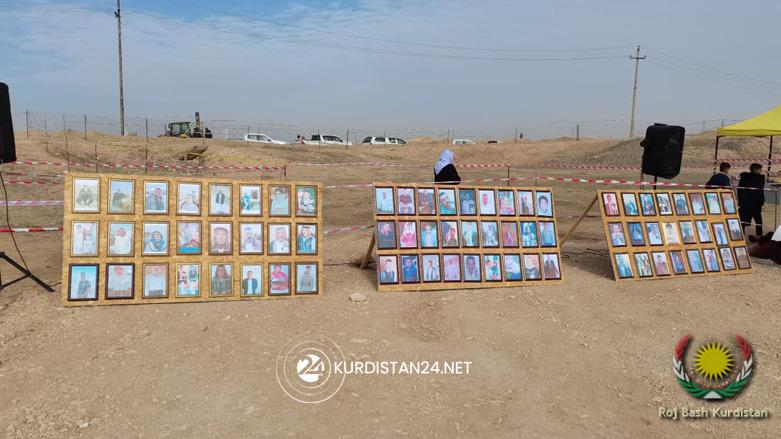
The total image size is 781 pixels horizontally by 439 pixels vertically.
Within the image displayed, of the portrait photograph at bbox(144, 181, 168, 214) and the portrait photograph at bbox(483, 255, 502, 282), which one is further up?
the portrait photograph at bbox(144, 181, 168, 214)

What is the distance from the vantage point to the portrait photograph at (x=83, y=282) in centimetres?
605

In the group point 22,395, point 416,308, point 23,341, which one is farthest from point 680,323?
point 23,341

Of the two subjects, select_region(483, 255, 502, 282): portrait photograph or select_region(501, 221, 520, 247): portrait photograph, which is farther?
select_region(501, 221, 520, 247): portrait photograph

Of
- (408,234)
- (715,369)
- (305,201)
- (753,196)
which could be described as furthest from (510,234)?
(753,196)

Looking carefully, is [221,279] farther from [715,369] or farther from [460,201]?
[715,369]

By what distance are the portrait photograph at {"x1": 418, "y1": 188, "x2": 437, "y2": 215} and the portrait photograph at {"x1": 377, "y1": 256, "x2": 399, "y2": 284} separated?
2.55ft

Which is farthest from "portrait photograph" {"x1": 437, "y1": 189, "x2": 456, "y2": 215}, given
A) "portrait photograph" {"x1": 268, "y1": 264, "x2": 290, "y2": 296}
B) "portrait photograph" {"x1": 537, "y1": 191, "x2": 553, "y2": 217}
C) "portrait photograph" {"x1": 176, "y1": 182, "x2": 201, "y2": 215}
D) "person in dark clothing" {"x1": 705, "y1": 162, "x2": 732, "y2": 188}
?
"person in dark clothing" {"x1": 705, "y1": 162, "x2": 732, "y2": 188}

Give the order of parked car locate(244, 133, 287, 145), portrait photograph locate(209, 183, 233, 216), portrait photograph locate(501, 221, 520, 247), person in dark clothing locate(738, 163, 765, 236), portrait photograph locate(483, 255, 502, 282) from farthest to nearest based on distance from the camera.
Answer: parked car locate(244, 133, 287, 145), person in dark clothing locate(738, 163, 765, 236), portrait photograph locate(501, 221, 520, 247), portrait photograph locate(483, 255, 502, 282), portrait photograph locate(209, 183, 233, 216)

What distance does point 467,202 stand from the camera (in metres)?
7.56

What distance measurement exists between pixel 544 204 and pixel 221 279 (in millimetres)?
4657

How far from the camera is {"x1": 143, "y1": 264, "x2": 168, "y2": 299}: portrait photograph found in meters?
6.21

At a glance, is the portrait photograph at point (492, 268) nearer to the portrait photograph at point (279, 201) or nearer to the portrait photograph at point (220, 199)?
the portrait photograph at point (279, 201)

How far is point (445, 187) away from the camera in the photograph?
24.6ft

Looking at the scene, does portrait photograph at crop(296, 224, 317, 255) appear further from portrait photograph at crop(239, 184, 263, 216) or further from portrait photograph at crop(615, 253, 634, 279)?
portrait photograph at crop(615, 253, 634, 279)
